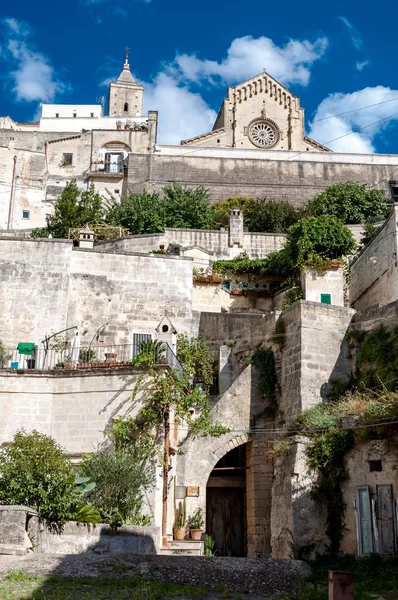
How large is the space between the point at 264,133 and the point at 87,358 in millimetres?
36580

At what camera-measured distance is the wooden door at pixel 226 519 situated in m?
23.0

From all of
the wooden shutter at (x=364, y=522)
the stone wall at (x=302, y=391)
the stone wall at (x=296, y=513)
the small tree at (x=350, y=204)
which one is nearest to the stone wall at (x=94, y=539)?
the stone wall at (x=296, y=513)

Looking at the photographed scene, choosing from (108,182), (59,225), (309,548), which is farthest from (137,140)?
(309,548)

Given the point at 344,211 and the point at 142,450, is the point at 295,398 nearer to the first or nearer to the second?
the point at 142,450

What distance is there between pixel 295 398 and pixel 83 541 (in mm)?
8282

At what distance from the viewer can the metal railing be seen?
19.5 meters

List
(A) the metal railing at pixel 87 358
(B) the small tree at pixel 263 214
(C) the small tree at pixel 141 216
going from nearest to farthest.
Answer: (A) the metal railing at pixel 87 358 < (C) the small tree at pixel 141 216 < (B) the small tree at pixel 263 214

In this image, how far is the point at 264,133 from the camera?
54906 millimetres

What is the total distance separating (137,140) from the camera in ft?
160

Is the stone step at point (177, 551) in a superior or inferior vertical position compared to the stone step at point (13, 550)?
inferior

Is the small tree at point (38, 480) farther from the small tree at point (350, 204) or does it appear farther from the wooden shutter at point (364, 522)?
the small tree at point (350, 204)

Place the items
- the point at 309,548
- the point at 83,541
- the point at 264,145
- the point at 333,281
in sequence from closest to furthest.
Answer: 1. the point at 83,541
2. the point at 309,548
3. the point at 333,281
4. the point at 264,145

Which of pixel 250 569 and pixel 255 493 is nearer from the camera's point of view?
pixel 250 569

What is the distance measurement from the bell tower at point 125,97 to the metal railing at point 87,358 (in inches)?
1935
